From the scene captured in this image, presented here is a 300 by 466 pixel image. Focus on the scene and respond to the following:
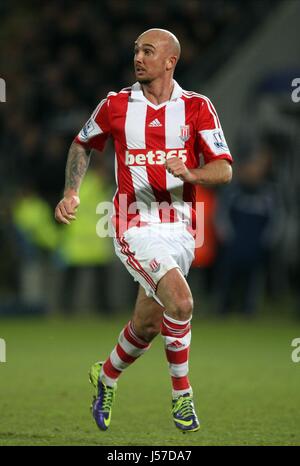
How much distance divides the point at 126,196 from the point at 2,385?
250 cm

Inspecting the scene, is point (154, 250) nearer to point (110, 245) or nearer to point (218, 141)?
point (218, 141)

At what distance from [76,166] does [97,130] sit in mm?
257

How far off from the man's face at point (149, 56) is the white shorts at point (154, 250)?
2.98ft

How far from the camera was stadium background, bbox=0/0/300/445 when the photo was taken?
7938mm

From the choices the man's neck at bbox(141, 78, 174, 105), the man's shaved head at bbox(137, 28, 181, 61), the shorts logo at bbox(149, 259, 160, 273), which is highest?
the man's shaved head at bbox(137, 28, 181, 61)

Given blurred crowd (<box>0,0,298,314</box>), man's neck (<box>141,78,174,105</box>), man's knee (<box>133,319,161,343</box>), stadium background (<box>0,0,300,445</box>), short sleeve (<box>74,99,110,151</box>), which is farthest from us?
blurred crowd (<box>0,0,298,314</box>)

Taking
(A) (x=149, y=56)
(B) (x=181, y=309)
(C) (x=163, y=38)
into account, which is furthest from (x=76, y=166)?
(B) (x=181, y=309)

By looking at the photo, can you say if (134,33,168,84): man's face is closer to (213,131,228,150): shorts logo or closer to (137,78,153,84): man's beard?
(137,78,153,84): man's beard

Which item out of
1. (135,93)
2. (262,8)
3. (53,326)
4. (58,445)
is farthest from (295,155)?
(58,445)

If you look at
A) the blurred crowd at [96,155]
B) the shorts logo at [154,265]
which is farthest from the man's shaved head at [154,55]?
the blurred crowd at [96,155]

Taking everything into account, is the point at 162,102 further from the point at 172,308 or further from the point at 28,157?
the point at 28,157

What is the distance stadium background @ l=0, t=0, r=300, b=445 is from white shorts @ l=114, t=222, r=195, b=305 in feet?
2.98

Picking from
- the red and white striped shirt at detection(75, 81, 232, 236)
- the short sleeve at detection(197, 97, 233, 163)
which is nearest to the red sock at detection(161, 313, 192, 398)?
the red and white striped shirt at detection(75, 81, 232, 236)
